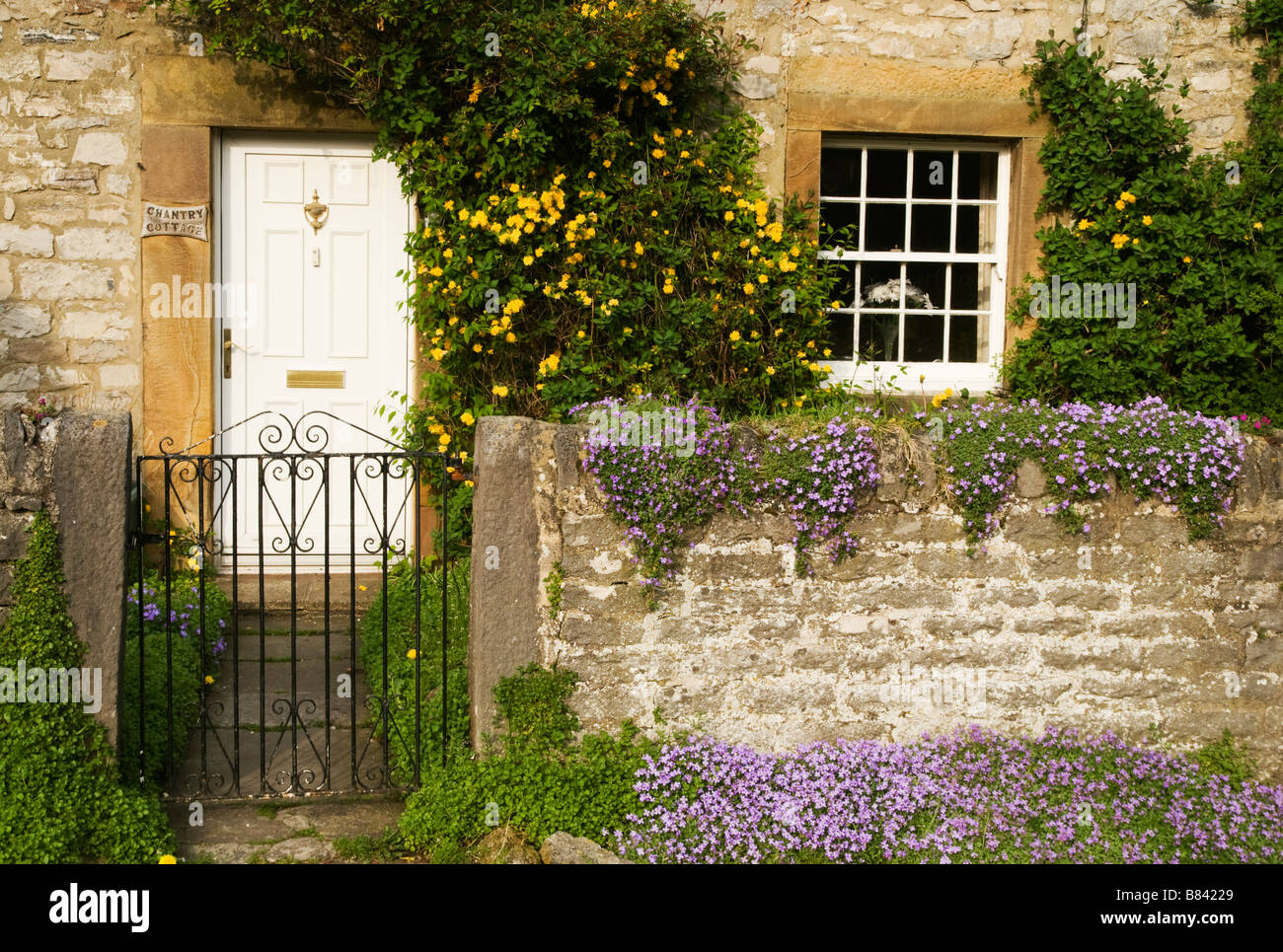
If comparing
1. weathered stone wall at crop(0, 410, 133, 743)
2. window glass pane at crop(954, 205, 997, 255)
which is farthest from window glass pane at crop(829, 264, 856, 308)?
weathered stone wall at crop(0, 410, 133, 743)

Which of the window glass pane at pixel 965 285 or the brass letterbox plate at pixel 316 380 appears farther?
the window glass pane at pixel 965 285

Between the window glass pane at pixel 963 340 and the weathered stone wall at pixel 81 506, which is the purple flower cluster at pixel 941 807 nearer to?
the weathered stone wall at pixel 81 506

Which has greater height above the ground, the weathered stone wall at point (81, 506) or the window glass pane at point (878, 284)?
the window glass pane at point (878, 284)

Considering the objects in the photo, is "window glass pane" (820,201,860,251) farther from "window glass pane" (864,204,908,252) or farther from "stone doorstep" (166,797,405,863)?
"stone doorstep" (166,797,405,863)

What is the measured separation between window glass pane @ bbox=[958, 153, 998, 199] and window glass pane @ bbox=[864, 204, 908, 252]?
1.45ft

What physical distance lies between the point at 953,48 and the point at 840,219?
3.80ft

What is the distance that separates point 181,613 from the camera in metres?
5.39

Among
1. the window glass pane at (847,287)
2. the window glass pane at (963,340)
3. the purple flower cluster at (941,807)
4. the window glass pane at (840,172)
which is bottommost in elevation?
the purple flower cluster at (941,807)

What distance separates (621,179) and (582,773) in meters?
3.44

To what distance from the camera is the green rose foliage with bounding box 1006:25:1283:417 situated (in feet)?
21.8

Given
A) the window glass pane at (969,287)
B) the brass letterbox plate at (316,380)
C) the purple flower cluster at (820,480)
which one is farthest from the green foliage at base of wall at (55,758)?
the window glass pane at (969,287)

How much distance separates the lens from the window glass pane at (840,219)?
688cm

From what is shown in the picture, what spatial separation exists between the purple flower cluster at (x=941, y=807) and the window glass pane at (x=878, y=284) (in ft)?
11.1

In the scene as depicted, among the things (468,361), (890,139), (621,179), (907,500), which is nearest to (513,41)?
(621,179)
